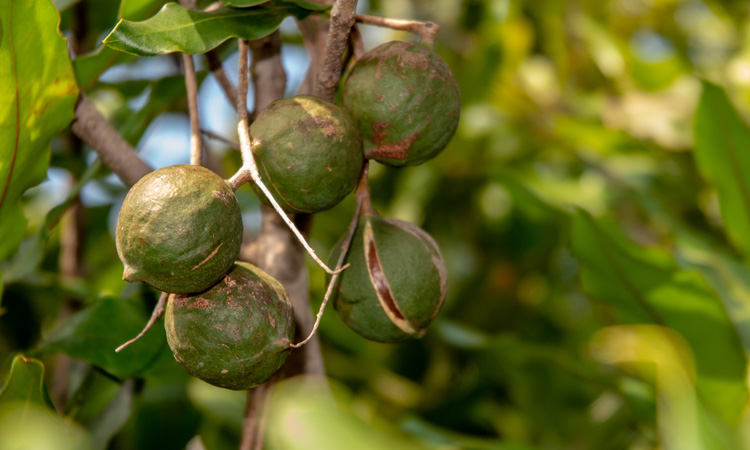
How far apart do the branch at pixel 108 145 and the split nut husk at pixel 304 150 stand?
0.23m

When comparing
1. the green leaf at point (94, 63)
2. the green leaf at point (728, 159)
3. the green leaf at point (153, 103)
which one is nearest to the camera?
the green leaf at point (94, 63)

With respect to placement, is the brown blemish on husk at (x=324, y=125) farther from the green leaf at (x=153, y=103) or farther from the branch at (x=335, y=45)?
the green leaf at (x=153, y=103)

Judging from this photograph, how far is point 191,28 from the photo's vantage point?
0.64 metres

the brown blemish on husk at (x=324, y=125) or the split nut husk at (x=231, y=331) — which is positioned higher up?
the brown blemish on husk at (x=324, y=125)

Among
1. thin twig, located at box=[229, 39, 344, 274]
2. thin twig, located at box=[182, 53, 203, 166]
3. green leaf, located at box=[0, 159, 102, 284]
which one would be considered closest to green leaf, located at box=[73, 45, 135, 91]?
green leaf, located at box=[0, 159, 102, 284]

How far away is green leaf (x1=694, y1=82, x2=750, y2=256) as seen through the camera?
3.65ft

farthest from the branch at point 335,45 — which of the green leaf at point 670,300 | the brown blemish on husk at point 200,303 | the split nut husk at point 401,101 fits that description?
the green leaf at point 670,300

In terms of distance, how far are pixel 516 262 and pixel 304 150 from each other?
1376mm

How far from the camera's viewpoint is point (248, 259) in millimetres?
785

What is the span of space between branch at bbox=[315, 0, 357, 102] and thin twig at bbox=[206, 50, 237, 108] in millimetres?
160

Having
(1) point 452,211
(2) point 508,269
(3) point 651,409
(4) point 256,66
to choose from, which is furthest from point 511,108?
(4) point 256,66

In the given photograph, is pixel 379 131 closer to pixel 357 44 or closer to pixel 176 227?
pixel 357 44

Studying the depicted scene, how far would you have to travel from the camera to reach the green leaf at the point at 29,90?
2.24 ft

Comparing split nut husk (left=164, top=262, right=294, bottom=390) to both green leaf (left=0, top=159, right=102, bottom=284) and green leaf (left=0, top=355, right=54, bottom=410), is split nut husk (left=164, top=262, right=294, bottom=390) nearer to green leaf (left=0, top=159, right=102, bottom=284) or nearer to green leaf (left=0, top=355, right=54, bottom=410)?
green leaf (left=0, top=355, right=54, bottom=410)
